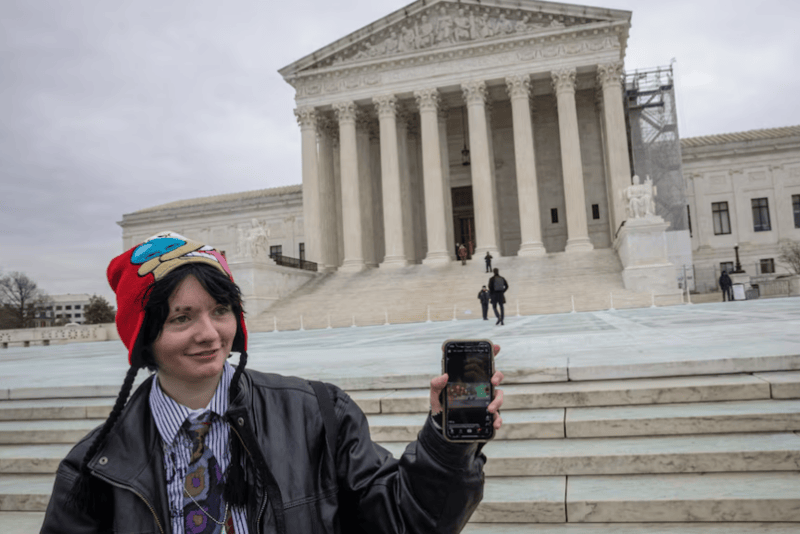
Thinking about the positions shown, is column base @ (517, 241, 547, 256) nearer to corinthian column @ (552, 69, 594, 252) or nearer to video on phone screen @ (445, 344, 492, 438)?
corinthian column @ (552, 69, 594, 252)

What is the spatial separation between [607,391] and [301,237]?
51814 millimetres

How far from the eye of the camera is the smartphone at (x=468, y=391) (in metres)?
1.86

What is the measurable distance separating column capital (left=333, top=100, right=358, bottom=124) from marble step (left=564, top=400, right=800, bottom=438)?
3646cm

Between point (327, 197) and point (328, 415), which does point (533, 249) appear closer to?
point (327, 197)

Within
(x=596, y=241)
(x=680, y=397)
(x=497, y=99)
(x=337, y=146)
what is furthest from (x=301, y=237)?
(x=680, y=397)

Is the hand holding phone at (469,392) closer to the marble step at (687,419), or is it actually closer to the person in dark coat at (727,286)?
the marble step at (687,419)

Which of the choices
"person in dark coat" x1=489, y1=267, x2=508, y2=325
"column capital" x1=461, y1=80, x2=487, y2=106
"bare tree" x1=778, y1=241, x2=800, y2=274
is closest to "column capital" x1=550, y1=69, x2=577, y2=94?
"column capital" x1=461, y1=80, x2=487, y2=106

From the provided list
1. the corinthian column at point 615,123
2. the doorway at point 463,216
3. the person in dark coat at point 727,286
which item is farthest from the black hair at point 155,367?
the doorway at point 463,216

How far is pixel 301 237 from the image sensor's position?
55.8 metres

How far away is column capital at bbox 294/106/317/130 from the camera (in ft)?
132

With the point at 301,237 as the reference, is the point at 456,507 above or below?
below

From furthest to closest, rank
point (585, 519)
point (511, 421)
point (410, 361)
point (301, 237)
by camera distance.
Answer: point (301, 237) → point (410, 361) → point (511, 421) → point (585, 519)

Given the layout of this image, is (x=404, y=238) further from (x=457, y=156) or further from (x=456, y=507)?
(x=456, y=507)

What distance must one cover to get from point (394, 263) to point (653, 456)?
110 feet
